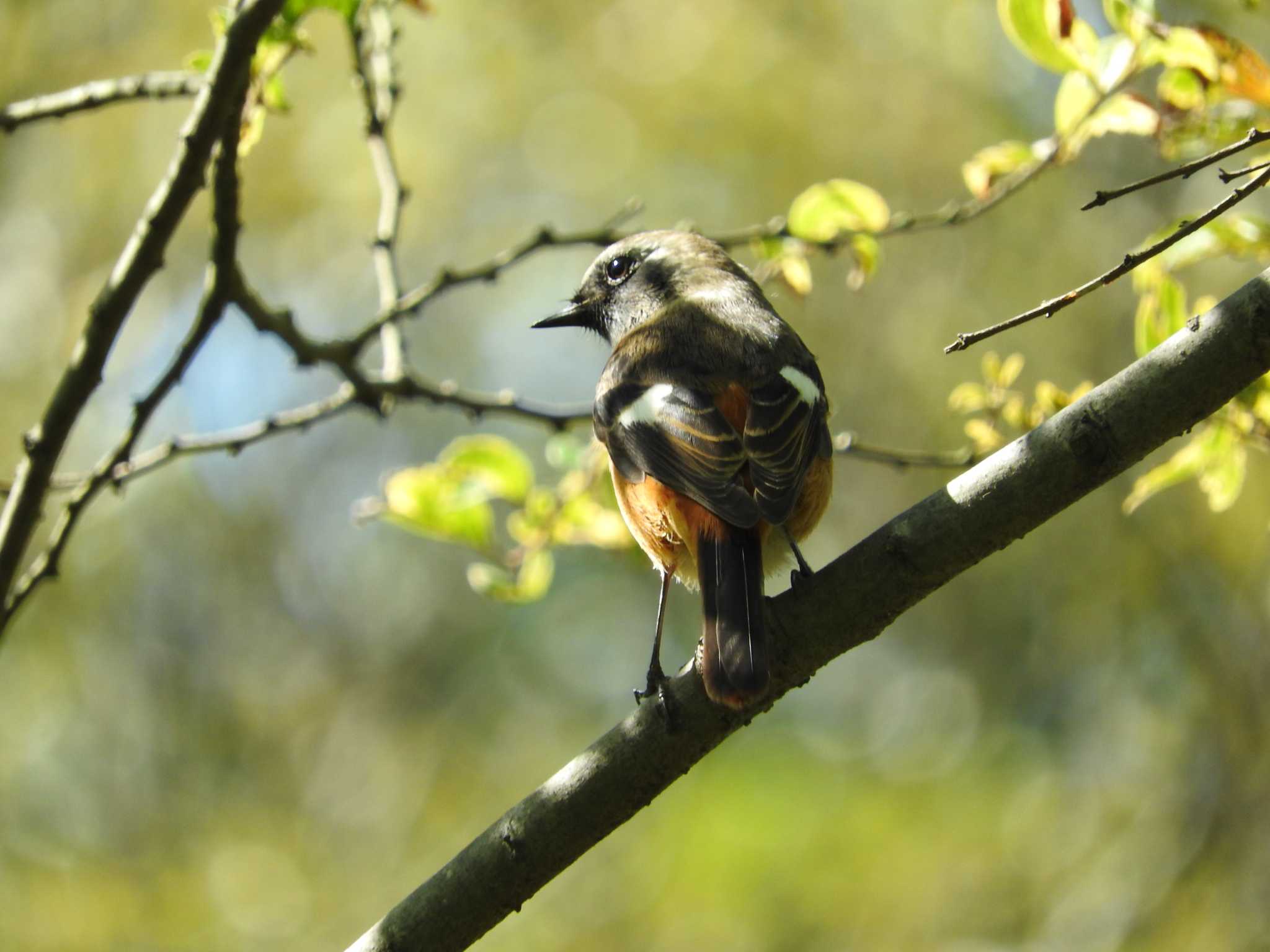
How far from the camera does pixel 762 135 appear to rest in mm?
8375

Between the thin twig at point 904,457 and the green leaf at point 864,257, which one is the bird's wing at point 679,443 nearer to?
the thin twig at point 904,457

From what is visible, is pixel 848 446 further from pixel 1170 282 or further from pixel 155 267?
pixel 155 267

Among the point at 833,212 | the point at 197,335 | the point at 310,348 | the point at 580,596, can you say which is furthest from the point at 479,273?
the point at 580,596

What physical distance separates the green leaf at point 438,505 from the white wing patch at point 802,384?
3.26ft

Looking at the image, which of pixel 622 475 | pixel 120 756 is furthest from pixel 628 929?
pixel 622 475

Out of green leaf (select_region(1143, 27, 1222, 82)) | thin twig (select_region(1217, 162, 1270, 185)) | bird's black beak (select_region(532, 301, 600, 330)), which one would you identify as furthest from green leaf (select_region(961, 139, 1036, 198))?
→ bird's black beak (select_region(532, 301, 600, 330))

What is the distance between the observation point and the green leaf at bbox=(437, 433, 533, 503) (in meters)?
3.93

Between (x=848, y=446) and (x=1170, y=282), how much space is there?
3.08 feet

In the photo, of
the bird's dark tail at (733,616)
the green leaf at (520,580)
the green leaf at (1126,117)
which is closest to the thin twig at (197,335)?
the green leaf at (520,580)

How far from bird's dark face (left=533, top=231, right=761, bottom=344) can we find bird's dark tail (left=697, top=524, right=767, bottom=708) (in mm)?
1631

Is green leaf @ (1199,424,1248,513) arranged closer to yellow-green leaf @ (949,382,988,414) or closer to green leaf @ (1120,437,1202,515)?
green leaf @ (1120,437,1202,515)

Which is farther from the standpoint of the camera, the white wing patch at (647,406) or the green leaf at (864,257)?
the green leaf at (864,257)

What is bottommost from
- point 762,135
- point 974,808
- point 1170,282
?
point 1170,282

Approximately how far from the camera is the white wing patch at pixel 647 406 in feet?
11.4
